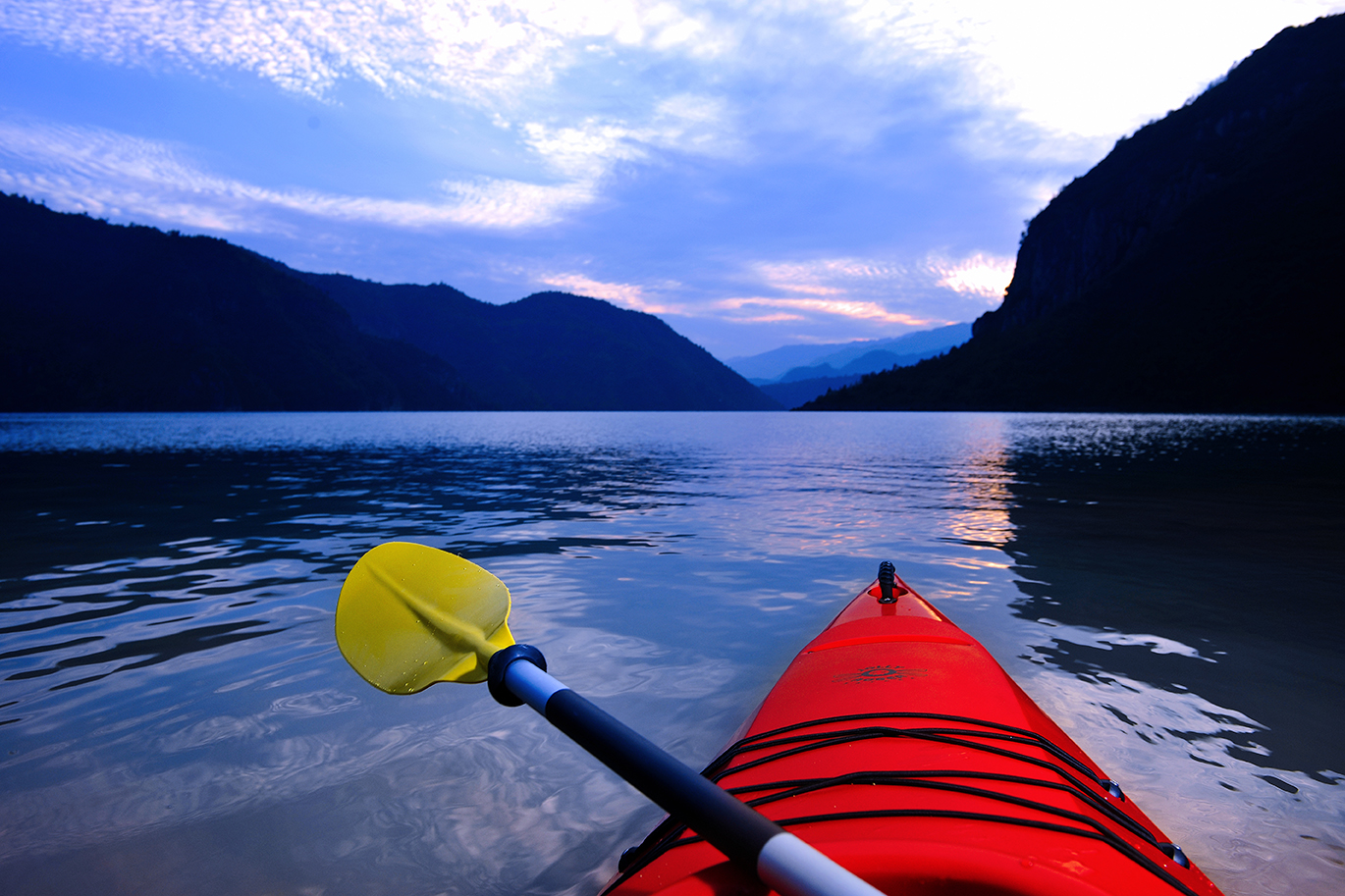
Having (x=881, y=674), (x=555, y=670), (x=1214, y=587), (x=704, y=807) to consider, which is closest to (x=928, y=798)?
(x=704, y=807)

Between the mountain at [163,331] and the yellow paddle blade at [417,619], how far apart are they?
14960cm

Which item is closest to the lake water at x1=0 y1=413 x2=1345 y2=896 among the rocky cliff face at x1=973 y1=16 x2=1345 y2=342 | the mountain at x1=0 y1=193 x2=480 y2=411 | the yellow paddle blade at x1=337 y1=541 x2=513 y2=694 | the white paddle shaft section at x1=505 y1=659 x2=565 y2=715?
the yellow paddle blade at x1=337 y1=541 x2=513 y2=694

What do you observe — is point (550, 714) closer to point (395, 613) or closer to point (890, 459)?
point (395, 613)

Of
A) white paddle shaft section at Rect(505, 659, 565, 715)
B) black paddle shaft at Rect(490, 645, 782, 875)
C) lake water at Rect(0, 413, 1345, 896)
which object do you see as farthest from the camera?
lake water at Rect(0, 413, 1345, 896)

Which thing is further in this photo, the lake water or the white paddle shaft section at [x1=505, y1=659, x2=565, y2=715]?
the lake water

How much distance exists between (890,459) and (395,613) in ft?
80.3

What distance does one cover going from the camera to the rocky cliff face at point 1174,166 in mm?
114000

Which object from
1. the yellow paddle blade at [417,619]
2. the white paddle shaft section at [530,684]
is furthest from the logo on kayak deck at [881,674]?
the yellow paddle blade at [417,619]

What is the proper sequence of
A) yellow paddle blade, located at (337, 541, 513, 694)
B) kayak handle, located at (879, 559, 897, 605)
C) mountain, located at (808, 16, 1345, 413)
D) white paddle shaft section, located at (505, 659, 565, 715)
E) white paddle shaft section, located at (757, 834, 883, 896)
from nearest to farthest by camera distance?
1. white paddle shaft section, located at (757, 834, 883, 896)
2. white paddle shaft section, located at (505, 659, 565, 715)
3. yellow paddle blade, located at (337, 541, 513, 694)
4. kayak handle, located at (879, 559, 897, 605)
5. mountain, located at (808, 16, 1345, 413)

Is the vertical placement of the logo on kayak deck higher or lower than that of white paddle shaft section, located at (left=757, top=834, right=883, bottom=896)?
lower

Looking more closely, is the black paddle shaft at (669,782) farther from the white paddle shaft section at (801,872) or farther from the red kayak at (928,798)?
the red kayak at (928,798)

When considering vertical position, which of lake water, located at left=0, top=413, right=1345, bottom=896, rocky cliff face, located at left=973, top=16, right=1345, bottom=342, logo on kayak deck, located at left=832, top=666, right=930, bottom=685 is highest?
rocky cliff face, located at left=973, top=16, right=1345, bottom=342

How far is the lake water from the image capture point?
9.66 feet

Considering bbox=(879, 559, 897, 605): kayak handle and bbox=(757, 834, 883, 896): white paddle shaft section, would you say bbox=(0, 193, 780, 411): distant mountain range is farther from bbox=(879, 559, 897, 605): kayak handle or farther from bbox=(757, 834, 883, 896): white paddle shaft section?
bbox=(757, 834, 883, 896): white paddle shaft section
